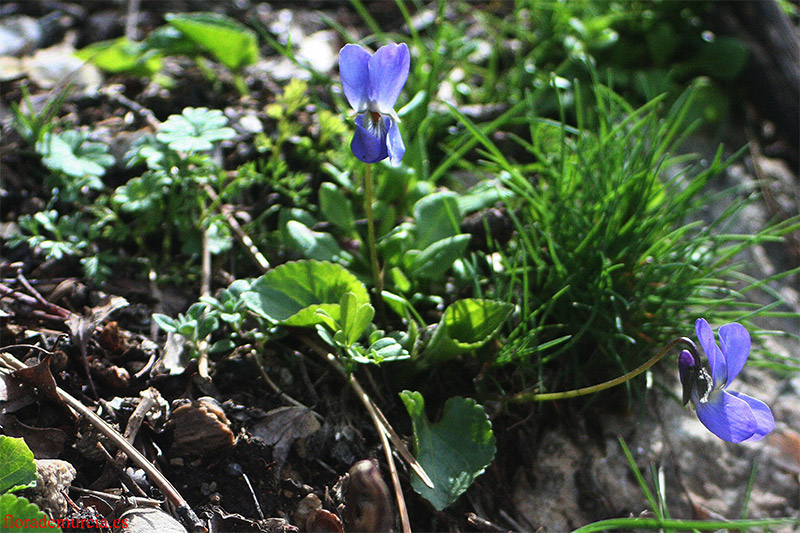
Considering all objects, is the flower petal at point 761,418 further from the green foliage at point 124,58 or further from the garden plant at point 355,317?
the green foliage at point 124,58

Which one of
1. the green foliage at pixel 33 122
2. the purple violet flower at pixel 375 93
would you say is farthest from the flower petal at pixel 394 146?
the green foliage at pixel 33 122

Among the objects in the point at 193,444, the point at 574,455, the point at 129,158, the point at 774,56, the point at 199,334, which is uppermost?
the point at 774,56

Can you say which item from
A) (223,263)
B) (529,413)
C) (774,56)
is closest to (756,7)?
(774,56)

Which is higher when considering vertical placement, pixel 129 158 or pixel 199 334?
pixel 129 158

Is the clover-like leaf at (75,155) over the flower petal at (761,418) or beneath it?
over

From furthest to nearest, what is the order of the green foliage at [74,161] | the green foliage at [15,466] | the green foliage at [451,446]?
the green foliage at [74,161], the green foliage at [451,446], the green foliage at [15,466]

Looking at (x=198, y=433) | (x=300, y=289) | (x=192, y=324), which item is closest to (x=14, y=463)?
(x=198, y=433)

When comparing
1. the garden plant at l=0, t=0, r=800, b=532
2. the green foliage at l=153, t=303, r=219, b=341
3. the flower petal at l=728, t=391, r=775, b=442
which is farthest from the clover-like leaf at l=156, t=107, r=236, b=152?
the flower petal at l=728, t=391, r=775, b=442

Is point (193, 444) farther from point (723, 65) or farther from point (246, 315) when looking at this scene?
point (723, 65)

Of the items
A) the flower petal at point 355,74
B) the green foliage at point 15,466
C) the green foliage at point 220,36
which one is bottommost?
the green foliage at point 15,466
